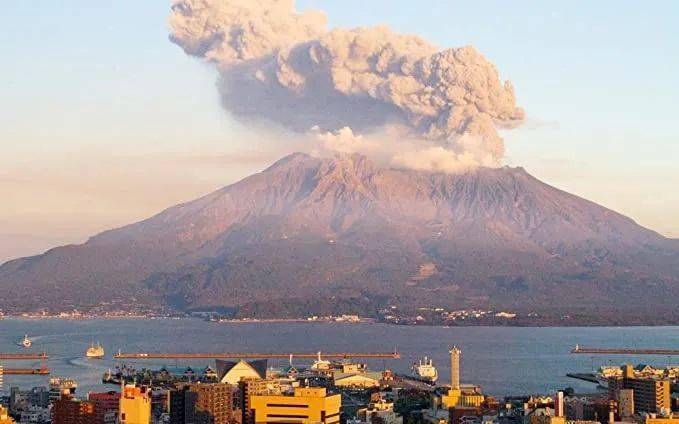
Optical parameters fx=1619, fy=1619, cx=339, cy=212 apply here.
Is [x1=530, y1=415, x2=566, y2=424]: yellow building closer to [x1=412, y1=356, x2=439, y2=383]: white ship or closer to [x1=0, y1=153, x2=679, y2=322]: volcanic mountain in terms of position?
[x1=412, y1=356, x2=439, y2=383]: white ship

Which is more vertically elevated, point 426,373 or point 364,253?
point 364,253

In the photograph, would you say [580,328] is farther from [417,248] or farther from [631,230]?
[631,230]

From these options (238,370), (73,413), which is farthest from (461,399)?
(73,413)

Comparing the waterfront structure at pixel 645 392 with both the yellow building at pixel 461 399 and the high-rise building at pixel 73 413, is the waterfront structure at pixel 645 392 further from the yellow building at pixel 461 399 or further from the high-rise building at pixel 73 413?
the high-rise building at pixel 73 413

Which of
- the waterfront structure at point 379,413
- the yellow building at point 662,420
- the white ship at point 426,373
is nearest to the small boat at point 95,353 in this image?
the white ship at point 426,373

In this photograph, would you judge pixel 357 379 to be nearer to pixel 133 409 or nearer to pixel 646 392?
pixel 646 392

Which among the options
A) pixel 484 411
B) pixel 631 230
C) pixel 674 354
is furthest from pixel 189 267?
pixel 484 411

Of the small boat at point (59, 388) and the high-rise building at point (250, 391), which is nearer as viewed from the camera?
the high-rise building at point (250, 391)
